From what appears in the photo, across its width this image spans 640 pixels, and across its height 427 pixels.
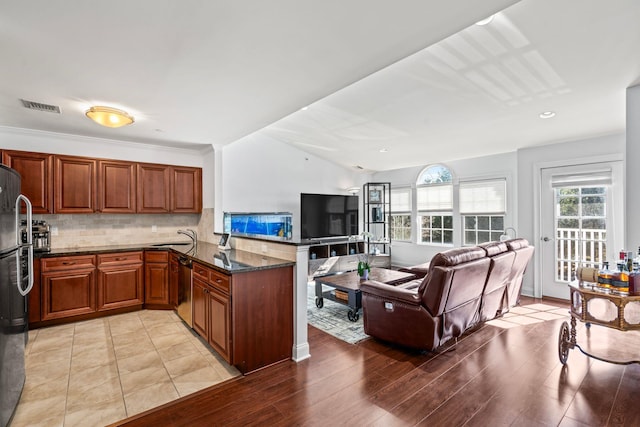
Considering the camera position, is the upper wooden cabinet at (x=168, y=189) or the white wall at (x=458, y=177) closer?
the upper wooden cabinet at (x=168, y=189)

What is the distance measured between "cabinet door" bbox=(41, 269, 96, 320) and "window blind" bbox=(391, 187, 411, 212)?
572 centimetres

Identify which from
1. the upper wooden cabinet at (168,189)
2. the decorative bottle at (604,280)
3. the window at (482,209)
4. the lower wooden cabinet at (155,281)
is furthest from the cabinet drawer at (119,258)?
the window at (482,209)

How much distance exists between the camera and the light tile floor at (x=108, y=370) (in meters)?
2.10

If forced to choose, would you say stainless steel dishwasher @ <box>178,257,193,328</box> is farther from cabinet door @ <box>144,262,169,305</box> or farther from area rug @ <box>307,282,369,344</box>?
area rug @ <box>307,282,369,344</box>

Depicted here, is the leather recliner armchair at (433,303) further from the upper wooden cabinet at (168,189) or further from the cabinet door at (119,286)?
the upper wooden cabinet at (168,189)

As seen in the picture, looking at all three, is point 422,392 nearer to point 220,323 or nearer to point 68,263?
point 220,323

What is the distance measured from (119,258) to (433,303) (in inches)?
153

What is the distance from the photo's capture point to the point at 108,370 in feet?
8.58

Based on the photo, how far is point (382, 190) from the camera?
7145 mm

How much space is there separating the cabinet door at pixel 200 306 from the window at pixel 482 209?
483 cm

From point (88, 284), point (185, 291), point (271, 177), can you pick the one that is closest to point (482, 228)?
point (271, 177)

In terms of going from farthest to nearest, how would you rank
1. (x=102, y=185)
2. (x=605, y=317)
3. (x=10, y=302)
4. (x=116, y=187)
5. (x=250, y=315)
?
(x=116, y=187) < (x=102, y=185) < (x=250, y=315) < (x=605, y=317) < (x=10, y=302)

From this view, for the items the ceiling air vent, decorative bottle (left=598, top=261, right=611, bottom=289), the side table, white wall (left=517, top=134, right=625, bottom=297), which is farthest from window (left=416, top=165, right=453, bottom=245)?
the ceiling air vent

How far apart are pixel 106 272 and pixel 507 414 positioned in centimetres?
447
